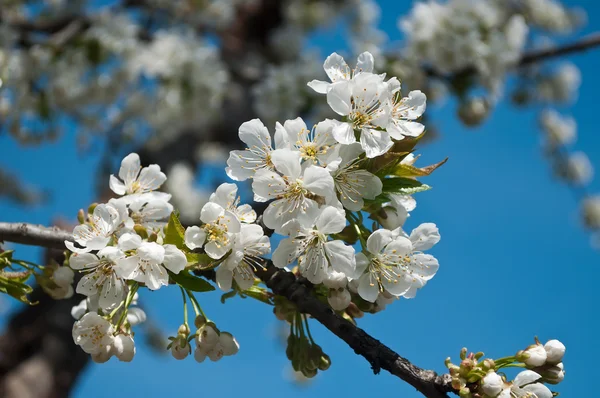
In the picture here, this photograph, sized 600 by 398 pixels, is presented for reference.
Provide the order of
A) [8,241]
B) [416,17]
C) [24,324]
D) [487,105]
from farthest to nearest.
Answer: [24,324]
[416,17]
[487,105]
[8,241]

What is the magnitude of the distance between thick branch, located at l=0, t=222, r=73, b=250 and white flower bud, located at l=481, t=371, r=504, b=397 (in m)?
0.95

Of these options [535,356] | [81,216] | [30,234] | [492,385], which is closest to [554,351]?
[535,356]

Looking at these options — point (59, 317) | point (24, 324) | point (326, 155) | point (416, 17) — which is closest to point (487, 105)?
point (416, 17)

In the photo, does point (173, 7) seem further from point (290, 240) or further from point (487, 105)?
point (290, 240)

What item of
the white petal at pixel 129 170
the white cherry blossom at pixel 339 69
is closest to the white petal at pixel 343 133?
the white cherry blossom at pixel 339 69

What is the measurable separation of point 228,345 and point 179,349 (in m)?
0.10

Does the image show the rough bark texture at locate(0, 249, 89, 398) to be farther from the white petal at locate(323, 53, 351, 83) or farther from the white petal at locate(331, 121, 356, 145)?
the white petal at locate(331, 121, 356, 145)

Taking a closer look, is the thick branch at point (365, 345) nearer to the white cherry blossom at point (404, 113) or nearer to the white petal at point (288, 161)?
the white petal at point (288, 161)

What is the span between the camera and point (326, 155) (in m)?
1.26

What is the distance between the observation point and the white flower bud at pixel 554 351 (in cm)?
124

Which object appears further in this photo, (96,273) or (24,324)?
(24,324)

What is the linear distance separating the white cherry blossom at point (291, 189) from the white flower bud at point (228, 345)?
0.93 ft

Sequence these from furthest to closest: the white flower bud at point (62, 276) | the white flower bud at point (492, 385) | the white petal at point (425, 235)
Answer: the white flower bud at point (62, 276) → the white petal at point (425, 235) → the white flower bud at point (492, 385)

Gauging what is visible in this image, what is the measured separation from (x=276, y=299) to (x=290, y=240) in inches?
7.2
